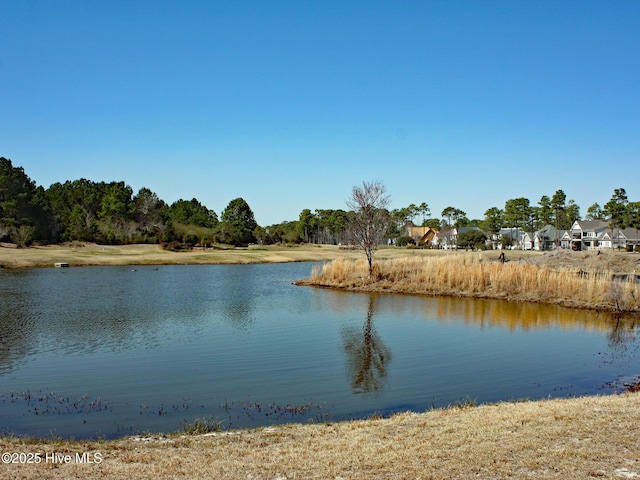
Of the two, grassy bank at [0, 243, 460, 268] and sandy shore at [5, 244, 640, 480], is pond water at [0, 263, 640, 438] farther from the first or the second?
grassy bank at [0, 243, 460, 268]

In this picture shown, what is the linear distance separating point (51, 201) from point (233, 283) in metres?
74.4

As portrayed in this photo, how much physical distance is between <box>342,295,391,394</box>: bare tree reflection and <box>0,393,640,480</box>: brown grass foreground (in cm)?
396

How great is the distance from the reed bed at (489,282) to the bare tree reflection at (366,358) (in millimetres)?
12612

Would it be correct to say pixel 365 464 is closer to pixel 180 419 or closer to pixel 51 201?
pixel 180 419

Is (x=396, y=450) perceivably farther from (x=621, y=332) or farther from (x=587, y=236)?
(x=587, y=236)

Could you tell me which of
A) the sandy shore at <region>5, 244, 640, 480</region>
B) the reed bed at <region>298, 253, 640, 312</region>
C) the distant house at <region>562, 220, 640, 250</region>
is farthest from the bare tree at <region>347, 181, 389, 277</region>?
the distant house at <region>562, 220, 640, 250</region>

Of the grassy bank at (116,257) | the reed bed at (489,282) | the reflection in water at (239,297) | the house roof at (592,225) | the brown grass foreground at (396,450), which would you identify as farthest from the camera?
the house roof at (592,225)

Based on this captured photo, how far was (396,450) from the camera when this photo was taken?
24.6 ft

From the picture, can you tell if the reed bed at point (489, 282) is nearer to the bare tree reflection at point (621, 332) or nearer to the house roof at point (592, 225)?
the bare tree reflection at point (621, 332)

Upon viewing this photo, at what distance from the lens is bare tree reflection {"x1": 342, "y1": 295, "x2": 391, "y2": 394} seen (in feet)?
44.3

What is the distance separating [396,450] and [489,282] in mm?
27657

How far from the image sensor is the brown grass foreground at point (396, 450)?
21.5 ft

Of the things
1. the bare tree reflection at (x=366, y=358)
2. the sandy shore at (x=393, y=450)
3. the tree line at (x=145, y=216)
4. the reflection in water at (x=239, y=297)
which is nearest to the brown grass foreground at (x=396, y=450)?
the sandy shore at (x=393, y=450)

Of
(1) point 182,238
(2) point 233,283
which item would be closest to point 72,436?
(2) point 233,283
